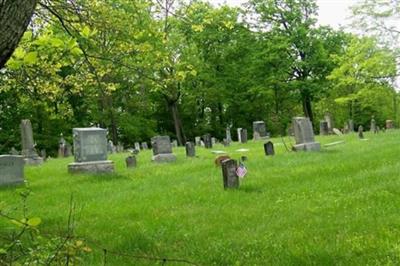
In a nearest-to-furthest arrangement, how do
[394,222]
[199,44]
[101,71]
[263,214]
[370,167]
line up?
[394,222] → [263,214] → [101,71] → [370,167] → [199,44]

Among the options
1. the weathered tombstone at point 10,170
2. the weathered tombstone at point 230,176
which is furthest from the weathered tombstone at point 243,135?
the weathered tombstone at point 230,176

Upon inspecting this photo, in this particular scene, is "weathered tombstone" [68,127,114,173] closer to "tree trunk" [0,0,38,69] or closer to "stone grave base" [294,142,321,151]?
"stone grave base" [294,142,321,151]

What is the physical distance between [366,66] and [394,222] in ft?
82.8

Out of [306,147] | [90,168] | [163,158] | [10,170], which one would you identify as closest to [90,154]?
[90,168]

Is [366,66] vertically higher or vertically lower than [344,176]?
higher

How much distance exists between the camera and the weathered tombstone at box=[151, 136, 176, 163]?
18.0 metres

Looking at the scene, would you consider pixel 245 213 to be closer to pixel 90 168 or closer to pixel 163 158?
pixel 90 168

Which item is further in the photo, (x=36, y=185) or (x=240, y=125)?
(x=240, y=125)

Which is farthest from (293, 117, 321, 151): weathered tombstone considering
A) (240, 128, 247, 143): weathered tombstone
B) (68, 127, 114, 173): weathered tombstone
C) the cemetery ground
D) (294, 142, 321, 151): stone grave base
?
(240, 128, 247, 143): weathered tombstone

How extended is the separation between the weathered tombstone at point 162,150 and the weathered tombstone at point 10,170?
5.34 meters

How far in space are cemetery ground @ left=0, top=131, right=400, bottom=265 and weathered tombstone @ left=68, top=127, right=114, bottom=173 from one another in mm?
1320

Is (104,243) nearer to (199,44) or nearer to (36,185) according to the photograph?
(36,185)

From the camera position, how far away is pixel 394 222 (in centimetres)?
656

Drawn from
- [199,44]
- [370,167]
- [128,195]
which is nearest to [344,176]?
[370,167]
